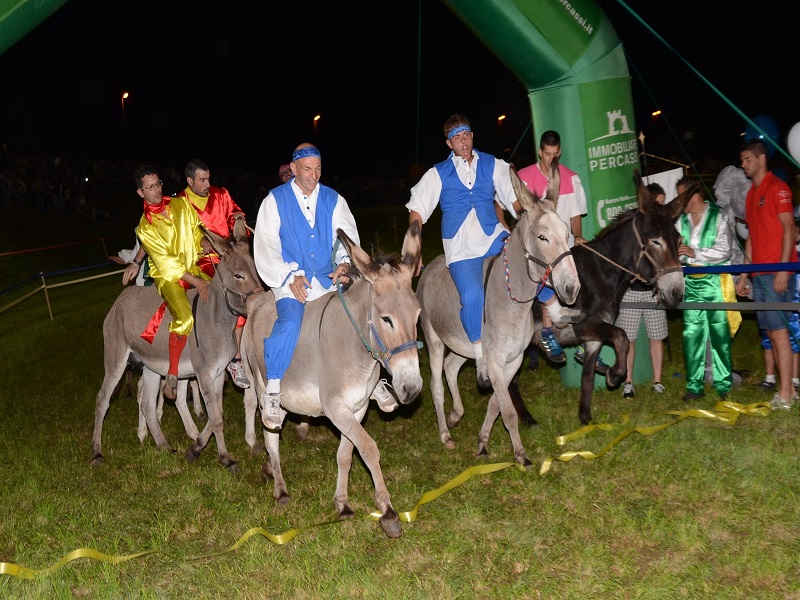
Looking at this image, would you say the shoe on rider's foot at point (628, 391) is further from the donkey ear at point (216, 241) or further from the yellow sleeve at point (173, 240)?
the yellow sleeve at point (173, 240)

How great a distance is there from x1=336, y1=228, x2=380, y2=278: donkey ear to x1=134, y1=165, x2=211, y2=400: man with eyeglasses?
9.38 ft

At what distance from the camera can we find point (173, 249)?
7445mm

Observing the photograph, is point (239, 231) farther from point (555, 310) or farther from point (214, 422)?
point (555, 310)

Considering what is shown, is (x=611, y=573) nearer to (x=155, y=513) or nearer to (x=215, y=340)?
(x=155, y=513)

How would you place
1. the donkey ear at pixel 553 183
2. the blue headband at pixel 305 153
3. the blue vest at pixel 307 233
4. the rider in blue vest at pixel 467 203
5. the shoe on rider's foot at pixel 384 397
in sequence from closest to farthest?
the shoe on rider's foot at pixel 384 397, the blue headband at pixel 305 153, the blue vest at pixel 307 233, the donkey ear at pixel 553 183, the rider in blue vest at pixel 467 203

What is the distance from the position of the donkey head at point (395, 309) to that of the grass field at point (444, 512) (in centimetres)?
132

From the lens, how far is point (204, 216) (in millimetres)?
7750

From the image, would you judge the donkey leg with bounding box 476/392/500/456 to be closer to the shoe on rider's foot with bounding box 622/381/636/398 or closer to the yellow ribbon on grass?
the yellow ribbon on grass

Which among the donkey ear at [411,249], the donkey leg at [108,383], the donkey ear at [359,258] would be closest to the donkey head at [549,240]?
the donkey ear at [411,249]

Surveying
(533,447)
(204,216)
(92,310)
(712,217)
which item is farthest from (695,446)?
(92,310)

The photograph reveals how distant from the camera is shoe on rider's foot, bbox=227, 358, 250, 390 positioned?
701 cm

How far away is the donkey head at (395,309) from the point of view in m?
4.55

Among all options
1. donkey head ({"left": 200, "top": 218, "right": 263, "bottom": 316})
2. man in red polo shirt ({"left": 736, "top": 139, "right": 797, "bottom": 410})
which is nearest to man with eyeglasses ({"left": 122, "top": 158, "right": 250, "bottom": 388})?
donkey head ({"left": 200, "top": 218, "right": 263, "bottom": 316})

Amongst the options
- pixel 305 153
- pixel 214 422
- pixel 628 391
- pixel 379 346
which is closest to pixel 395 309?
pixel 379 346
